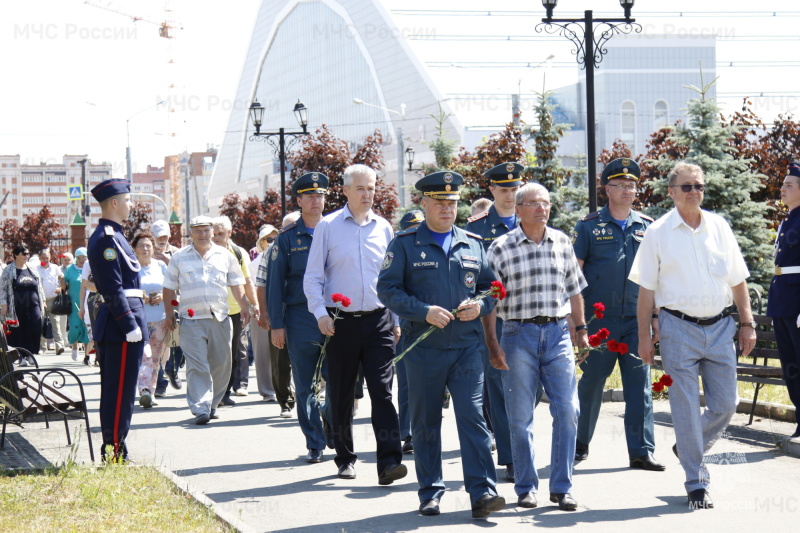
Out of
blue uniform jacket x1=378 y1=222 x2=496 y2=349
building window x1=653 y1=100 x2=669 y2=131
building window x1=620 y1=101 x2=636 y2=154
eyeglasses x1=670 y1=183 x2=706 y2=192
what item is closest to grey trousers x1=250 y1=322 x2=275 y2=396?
blue uniform jacket x1=378 y1=222 x2=496 y2=349

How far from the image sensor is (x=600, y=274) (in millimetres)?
8562

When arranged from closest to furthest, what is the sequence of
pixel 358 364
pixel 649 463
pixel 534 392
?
pixel 534 392, pixel 358 364, pixel 649 463

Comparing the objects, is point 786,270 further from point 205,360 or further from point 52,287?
point 52,287

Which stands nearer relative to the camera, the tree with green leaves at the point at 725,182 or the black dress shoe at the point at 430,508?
the black dress shoe at the point at 430,508

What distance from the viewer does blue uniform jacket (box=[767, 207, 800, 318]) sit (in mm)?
9188

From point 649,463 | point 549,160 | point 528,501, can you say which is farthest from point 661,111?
point 528,501

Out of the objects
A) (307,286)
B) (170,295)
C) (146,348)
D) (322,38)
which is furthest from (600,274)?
(322,38)

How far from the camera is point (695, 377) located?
7.04 meters

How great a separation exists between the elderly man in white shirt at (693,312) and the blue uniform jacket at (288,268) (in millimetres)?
3041

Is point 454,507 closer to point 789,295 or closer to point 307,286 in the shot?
point 307,286

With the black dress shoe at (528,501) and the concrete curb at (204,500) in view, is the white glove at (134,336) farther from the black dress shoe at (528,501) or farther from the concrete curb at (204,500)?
the black dress shoe at (528,501)

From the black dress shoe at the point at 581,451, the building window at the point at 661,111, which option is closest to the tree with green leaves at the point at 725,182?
the black dress shoe at the point at 581,451

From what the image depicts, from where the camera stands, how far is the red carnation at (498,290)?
6.69 meters

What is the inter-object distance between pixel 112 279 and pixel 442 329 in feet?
9.31
